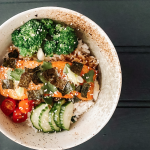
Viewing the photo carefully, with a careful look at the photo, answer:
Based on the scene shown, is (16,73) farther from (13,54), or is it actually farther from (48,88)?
(48,88)

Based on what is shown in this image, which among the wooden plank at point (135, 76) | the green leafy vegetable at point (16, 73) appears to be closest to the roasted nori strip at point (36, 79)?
the green leafy vegetable at point (16, 73)

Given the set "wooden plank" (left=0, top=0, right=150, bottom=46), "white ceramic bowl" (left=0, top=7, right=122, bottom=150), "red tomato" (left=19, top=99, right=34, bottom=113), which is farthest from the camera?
"wooden plank" (left=0, top=0, right=150, bottom=46)

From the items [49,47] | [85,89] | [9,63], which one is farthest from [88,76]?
[9,63]

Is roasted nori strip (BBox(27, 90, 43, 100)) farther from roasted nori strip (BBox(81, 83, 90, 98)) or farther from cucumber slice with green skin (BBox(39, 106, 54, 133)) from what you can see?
roasted nori strip (BBox(81, 83, 90, 98))

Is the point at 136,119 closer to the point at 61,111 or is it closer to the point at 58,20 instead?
the point at 61,111

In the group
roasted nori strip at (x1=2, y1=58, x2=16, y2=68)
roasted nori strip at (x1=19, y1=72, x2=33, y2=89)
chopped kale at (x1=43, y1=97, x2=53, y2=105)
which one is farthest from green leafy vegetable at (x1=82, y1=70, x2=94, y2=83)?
roasted nori strip at (x1=2, y1=58, x2=16, y2=68)

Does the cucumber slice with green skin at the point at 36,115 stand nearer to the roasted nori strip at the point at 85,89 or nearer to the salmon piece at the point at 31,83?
the salmon piece at the point at 31,83

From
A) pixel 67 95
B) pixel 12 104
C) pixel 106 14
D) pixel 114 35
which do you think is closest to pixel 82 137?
pixel 67 95
